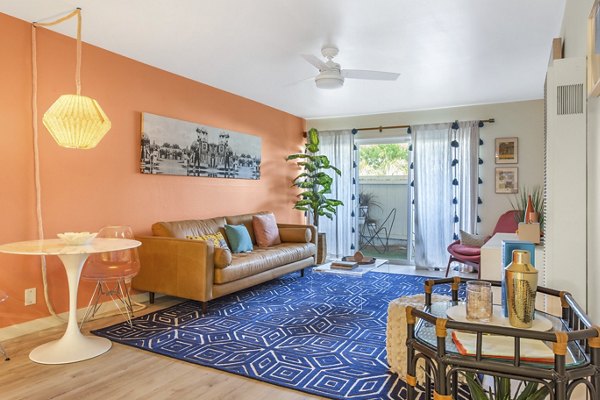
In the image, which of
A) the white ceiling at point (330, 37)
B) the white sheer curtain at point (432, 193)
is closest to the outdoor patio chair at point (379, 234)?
the white sheer curtain at point (432, 193)

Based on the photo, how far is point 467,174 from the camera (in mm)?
6035

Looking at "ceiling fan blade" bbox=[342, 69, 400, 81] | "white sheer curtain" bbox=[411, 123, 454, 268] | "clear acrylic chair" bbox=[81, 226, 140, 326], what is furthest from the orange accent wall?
"white sheer curtain" bbox=[411, 123, 454, 268]

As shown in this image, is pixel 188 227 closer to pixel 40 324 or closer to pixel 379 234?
pixel 40 324

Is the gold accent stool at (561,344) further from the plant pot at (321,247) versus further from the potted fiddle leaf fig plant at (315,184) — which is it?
the potted fiddle leaf fig plant at (315,184)

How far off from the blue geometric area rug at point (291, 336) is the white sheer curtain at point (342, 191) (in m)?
2.15

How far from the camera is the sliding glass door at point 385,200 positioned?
6.75 meters

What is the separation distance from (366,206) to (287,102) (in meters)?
2.29

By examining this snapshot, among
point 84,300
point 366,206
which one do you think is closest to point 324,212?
point 366,206

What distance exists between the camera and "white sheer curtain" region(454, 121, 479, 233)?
598cm

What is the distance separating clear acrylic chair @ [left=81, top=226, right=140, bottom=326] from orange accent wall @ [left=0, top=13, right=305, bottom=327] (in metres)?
0.15

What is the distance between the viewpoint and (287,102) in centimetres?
611

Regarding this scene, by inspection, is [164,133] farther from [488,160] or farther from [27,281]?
[488,160]

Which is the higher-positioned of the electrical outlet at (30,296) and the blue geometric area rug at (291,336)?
the electrical outlet at (30,296)

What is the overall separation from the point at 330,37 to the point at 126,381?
299 cm
